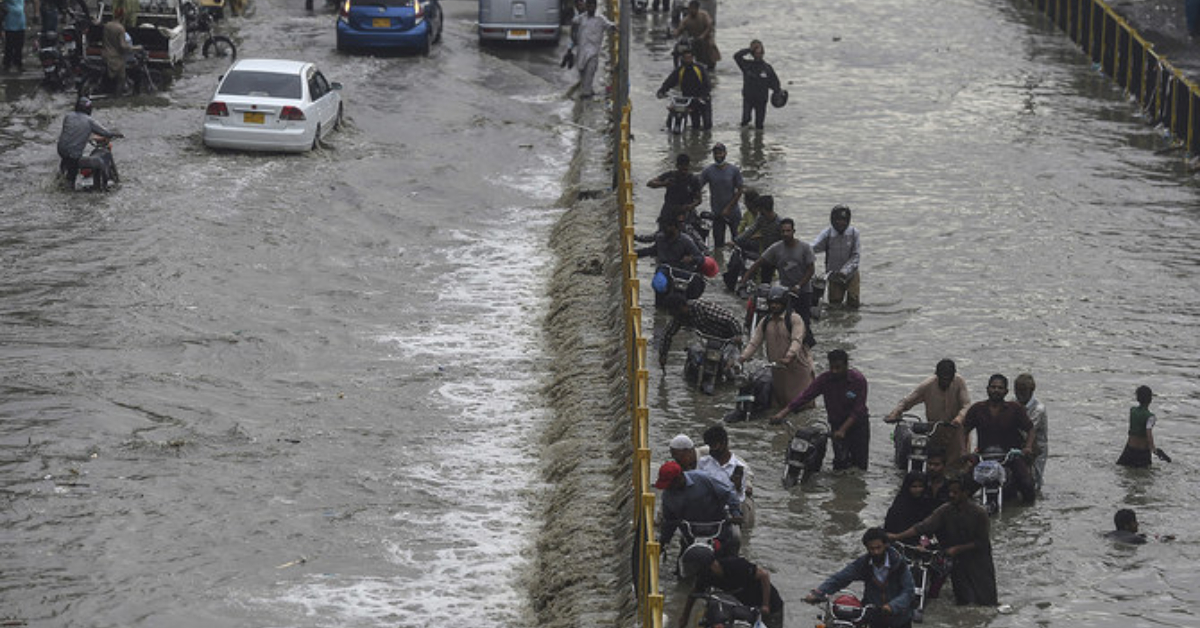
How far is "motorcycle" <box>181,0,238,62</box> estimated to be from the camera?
39.1 metres

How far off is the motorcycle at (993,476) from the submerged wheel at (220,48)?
24.5m

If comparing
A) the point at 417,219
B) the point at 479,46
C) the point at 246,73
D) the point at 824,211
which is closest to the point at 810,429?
the point at 824,211

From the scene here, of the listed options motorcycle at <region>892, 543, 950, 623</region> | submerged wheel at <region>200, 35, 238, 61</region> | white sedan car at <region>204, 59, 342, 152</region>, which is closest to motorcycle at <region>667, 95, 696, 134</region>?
white sedan car at <region>204, 59, 342, 152</region>

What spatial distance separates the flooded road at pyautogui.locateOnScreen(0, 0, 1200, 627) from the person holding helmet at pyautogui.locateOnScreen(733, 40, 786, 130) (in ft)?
1.42

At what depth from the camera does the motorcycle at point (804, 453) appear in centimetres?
1830

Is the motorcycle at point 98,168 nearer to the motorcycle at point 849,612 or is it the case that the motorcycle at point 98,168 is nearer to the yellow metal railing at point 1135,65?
the yellow metal railing at point 1135,65

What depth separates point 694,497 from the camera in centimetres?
1580

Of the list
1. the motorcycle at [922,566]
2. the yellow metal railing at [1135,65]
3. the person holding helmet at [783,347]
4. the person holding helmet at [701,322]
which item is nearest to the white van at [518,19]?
the yellow metal railing at [1135,65]

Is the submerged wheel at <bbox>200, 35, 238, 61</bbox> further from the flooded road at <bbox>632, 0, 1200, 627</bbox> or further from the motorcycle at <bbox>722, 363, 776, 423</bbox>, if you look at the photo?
the motorcycle at <bbox>722, 363, 776, 423</bbox>

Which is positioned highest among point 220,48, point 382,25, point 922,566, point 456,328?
point 382,25

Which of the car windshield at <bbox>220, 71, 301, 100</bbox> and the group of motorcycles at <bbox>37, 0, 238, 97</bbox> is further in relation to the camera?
the group of motorcycles at <bbox>37, 0, 238, 97</bbox>

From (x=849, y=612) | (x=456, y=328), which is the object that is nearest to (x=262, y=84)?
(x=456, y=328)

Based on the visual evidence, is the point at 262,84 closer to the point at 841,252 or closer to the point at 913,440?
the point at 841,252

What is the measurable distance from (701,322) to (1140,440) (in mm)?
4720
